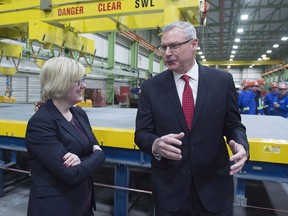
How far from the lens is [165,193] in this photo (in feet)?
5.09

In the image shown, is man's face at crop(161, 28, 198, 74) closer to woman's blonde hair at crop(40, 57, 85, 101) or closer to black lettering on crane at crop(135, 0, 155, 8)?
woman's blonde hair at crop(40, 57, 85, 101)

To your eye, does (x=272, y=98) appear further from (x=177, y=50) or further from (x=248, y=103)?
(x=177, y=50)

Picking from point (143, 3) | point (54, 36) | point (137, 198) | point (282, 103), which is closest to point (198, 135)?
point (143, 3)

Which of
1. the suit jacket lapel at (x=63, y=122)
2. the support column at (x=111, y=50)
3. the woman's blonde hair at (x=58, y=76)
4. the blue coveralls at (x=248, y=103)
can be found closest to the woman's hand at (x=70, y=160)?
the suit jacket lapel at (x=63, y=122)

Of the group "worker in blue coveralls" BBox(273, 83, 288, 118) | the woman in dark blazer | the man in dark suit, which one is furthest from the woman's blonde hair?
"worker in blue coveralls" BBox(273, 83, 288, 118)

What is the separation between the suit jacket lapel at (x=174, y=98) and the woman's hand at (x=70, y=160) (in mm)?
650

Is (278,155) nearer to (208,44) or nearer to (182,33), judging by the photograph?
(182,33)

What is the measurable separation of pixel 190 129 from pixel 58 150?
76 centimetres

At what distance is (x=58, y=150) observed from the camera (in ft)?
4.95

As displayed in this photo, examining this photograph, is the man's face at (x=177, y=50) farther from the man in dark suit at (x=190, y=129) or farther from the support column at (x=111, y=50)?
the support column at (x=111, y=50)

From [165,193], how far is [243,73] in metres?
38.0

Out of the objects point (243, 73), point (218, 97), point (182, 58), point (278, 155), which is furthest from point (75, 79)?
point (243, 73)

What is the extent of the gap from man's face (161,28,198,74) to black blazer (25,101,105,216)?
74 centimetres

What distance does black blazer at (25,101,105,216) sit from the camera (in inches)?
59.1
